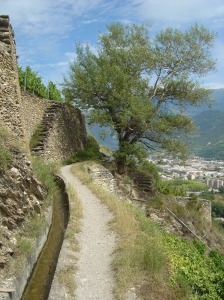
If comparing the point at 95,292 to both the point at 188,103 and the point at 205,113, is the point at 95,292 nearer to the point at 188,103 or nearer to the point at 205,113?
the point at 188,103

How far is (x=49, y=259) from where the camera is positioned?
350 inches

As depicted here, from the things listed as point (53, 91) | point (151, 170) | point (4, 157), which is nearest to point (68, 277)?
point (4, 157)

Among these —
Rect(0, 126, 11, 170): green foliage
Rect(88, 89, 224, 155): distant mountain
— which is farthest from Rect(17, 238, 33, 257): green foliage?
Rect(88, 89, 224, 155): distant mountain

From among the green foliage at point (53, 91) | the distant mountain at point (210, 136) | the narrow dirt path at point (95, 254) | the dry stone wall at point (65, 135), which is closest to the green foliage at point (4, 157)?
the narrow dirt path at point (95, 254)

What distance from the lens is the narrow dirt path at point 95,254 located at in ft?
21.8

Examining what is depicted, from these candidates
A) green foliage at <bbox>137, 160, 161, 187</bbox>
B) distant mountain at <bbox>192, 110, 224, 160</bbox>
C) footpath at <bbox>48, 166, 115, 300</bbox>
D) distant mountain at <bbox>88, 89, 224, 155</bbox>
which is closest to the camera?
footpath at <bbox>48, 166, 115, 300</bbox>

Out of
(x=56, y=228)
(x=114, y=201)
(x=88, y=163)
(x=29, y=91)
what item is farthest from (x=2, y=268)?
(x=29, y=91)

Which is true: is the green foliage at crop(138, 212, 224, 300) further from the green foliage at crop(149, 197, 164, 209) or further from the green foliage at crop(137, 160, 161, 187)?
the green foliage at crop(137, 160, 161, 187)

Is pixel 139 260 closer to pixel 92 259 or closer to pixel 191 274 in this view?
pixel 191 274

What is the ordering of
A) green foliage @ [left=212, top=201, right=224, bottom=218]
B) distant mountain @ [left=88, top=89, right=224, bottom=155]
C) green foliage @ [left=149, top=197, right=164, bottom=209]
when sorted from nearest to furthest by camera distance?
green foliage @ [left=149, top=197, right=164, bottom=209]
green foliage @ [left=212, top=201, right=224, bottom=218]
distant mountain @ [left=88, top=89, right=224, bottom=155]

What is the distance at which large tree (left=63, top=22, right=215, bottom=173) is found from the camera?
69.1ft

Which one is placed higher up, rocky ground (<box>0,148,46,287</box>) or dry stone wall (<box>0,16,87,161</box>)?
dry stone wall (<box>0,16,87,161</box>)

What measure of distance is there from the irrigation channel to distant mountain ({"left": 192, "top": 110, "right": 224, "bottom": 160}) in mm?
104886

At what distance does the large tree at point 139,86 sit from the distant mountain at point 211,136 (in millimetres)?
92235
